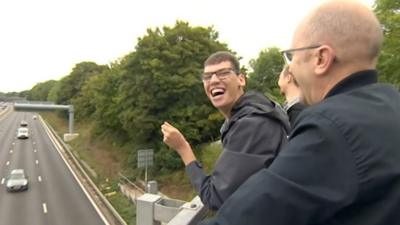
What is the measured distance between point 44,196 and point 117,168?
708 centimetres

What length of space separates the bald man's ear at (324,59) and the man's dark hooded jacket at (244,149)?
2.34 feet

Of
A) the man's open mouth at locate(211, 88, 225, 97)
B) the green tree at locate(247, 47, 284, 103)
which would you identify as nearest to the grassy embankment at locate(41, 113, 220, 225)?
the green tree at locate(247, 47, 284, 103)

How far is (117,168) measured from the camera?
3188 cm

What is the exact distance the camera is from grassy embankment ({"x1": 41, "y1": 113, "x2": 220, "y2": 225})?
21.8 meters

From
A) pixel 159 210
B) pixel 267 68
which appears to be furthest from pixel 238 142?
pixel 267 68

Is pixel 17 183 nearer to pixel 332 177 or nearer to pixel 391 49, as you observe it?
pixel 391 49

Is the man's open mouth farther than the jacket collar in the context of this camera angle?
Yes

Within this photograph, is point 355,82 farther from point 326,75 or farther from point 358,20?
point 358,20

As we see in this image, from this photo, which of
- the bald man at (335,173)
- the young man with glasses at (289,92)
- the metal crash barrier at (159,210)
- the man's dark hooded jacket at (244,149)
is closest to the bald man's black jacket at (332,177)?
the bald man at (335,173)

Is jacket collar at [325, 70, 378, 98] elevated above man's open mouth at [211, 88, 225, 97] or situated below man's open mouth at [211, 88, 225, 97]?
above

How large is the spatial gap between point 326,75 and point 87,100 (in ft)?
166

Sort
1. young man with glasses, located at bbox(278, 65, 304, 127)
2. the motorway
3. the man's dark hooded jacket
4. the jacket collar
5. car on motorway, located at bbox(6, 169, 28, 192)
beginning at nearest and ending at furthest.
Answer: the jacket collar
the man's dark hooded jacket
young man with glasses, located at bbox(278, 65, 304, 127)
the motorway
car on motorway, located at bbox(6, 169, 28, 192)

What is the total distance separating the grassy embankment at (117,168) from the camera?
2181cm

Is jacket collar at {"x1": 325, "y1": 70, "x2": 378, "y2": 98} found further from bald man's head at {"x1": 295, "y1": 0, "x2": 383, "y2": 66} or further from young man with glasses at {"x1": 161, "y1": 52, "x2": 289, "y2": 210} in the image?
young man with glasses at {"x1": 161, "y1": 52, "x2": 289, "y2": 210}
